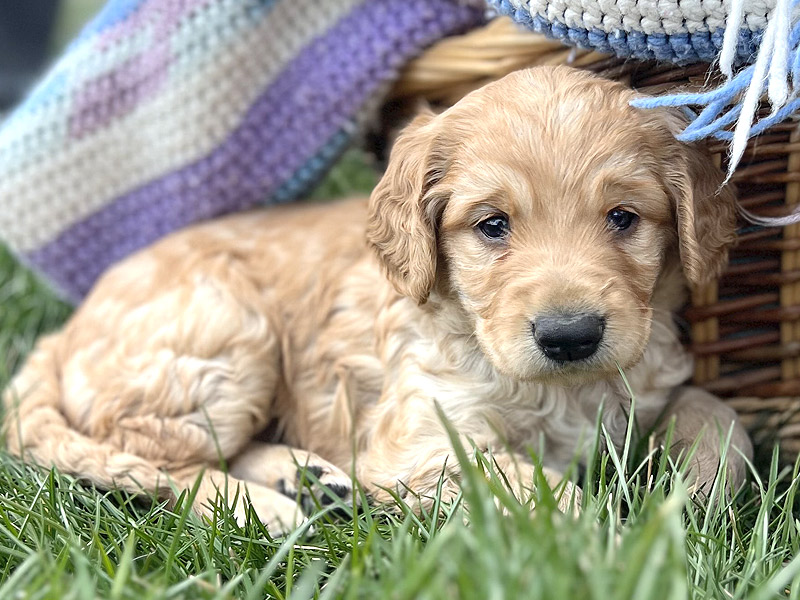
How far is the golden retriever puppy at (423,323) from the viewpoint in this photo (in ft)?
7.97

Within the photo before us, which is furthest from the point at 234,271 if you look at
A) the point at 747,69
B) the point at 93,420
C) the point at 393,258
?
the point at 747,69

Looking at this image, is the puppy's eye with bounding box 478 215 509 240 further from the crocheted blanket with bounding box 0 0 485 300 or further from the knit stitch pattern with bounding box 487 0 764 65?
the crocheted blanket with bounding box 0 0 485 300

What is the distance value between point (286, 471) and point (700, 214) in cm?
167

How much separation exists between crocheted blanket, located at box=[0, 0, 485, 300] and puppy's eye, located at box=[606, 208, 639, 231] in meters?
1.33

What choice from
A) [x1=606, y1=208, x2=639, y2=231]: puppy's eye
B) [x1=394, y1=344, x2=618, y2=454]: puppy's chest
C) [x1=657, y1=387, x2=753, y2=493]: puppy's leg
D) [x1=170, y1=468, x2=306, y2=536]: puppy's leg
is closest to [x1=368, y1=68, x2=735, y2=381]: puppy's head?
[x1=606, y1=208, x2=639, y2=231]: puppy's eye

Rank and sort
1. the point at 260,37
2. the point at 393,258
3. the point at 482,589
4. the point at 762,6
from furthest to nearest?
the point at 260,37
the point at 393,258
the point at 762,6
the point at 482,589

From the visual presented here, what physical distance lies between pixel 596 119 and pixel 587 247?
1.19 ft

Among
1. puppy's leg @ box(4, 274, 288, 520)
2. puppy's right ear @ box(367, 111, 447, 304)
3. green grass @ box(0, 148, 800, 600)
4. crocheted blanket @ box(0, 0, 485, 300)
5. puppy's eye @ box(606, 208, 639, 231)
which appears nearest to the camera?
green grass @ box(0, 148, 800, 600)

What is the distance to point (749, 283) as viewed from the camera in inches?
120

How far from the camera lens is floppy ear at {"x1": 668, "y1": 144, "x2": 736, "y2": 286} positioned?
251 cm

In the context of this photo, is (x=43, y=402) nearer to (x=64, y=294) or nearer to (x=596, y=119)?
(x=64, y=294)

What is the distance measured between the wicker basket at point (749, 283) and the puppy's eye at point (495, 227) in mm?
684

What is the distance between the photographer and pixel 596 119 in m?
2.46

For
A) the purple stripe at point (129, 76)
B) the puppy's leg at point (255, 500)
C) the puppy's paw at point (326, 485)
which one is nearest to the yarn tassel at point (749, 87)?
the puppy's paw at point (326, 485)
